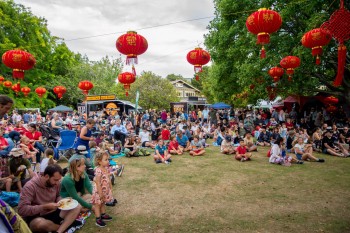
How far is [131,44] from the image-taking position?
732 cm

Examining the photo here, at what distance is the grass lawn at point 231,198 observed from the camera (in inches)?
160

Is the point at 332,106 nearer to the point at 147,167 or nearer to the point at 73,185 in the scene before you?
the point at 147,167

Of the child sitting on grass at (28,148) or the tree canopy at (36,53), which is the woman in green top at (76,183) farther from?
the tree canopy at (36,53)

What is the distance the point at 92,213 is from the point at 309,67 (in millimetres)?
12084

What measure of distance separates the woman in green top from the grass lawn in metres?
0.48

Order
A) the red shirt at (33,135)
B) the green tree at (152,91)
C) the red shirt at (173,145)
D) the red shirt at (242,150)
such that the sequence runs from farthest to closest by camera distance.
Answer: the green tree at (152,91)
the red shirt at (173,145)
the red shirt at (242,150)
the red shirt at (33,135)

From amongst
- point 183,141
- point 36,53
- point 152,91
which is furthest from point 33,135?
point 152,91

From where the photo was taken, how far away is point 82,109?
29.8 meters

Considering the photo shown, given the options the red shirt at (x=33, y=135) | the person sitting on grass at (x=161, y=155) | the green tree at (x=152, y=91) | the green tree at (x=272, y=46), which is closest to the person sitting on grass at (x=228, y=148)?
the person sitting on grass at (x=161, y=155)

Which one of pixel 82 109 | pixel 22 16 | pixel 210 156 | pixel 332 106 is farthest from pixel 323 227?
pixel 82 109

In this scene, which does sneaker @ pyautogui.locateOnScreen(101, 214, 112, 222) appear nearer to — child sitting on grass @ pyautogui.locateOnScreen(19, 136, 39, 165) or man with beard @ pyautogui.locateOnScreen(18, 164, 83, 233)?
man with beard @ pyautogui.locateOnScreen(18, 164, 83, 233)

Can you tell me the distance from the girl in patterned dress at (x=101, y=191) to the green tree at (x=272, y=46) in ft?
32.7

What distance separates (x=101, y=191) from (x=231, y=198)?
294cm

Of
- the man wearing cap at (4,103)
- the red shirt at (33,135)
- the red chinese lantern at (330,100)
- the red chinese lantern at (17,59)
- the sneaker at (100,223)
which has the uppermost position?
the red chinese lantern at (17,59)
